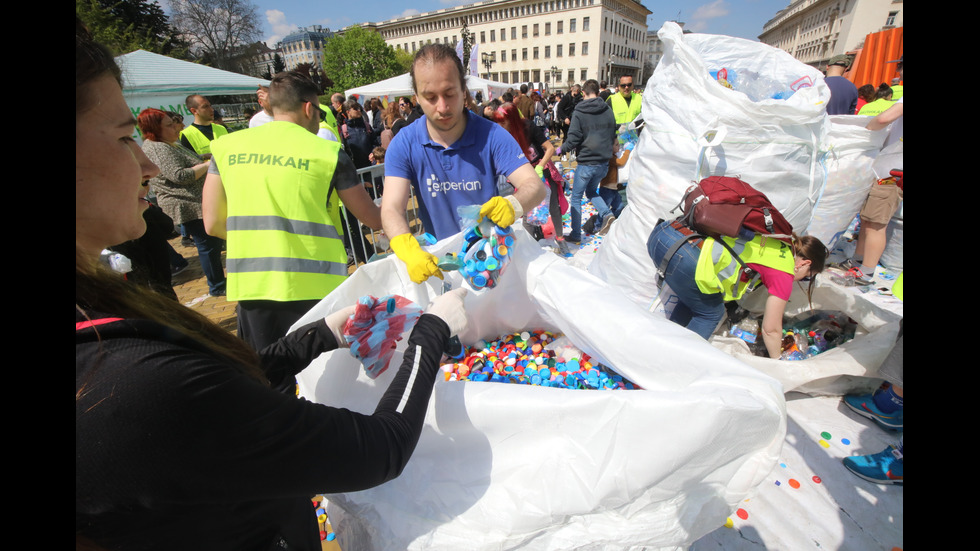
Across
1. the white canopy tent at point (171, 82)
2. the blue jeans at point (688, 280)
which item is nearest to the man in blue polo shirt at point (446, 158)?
the blue jeans at point (688, 280)

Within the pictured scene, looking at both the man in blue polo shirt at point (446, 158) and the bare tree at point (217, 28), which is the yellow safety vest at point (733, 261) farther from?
the bare tree at point (217, 28)

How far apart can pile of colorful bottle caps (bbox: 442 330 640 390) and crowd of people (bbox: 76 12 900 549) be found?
601 millimetres

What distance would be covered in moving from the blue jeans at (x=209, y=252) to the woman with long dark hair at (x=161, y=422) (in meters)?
3.13

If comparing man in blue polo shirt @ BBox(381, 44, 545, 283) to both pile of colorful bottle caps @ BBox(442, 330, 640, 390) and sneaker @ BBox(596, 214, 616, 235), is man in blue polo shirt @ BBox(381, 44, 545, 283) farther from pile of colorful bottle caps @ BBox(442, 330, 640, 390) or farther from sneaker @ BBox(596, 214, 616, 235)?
sneaker @ BBox(596, 214, 616, 235)

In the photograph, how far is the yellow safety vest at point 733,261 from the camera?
66.8 inches

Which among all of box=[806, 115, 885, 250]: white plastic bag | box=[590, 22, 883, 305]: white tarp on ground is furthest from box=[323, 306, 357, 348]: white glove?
box=[806, 115, 885, 250]: white plastic bag

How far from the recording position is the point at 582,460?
984 millimetres

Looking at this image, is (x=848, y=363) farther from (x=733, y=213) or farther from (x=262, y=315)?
(x=262, y=315)

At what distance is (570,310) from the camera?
1.46 metres

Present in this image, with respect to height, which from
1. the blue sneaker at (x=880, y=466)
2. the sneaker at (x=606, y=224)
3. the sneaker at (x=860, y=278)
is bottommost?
the blue sneaker at (x=880, y=466)

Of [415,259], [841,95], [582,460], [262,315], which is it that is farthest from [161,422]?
[841,95]

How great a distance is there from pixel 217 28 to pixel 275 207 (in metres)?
30.5
